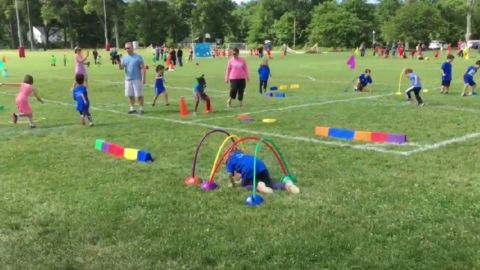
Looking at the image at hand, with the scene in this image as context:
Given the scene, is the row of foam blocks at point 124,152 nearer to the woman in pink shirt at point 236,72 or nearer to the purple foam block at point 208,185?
the purple foam block at point 208,185

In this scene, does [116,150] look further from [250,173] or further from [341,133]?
[341,133]

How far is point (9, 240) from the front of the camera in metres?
5.34

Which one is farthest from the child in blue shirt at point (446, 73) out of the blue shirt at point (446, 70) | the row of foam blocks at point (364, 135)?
the row of foam blocks at point (364, 135)

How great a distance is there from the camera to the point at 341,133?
33.7ft

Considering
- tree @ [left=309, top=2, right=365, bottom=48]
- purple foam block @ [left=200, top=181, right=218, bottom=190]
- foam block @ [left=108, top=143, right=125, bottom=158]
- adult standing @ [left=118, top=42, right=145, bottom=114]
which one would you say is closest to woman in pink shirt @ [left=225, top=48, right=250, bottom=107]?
adult standing @ [left=118, top=42, right=145, bottom=114]

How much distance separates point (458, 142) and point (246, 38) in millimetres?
119596

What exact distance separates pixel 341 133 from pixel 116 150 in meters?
4.37

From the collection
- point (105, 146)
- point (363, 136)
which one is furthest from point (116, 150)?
point (363, 136)

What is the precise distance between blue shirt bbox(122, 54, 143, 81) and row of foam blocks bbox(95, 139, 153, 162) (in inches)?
188

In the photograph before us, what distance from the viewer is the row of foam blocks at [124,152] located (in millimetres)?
8578

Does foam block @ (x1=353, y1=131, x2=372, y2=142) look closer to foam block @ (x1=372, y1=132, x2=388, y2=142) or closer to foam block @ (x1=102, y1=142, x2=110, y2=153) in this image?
foam block @ (x1=372, y1=132, x2=388, y2=142)

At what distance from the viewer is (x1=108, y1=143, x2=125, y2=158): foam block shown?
8.91 meters

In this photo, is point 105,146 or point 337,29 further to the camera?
point 337,29

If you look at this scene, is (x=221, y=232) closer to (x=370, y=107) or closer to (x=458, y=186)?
(x=458, y=186)
